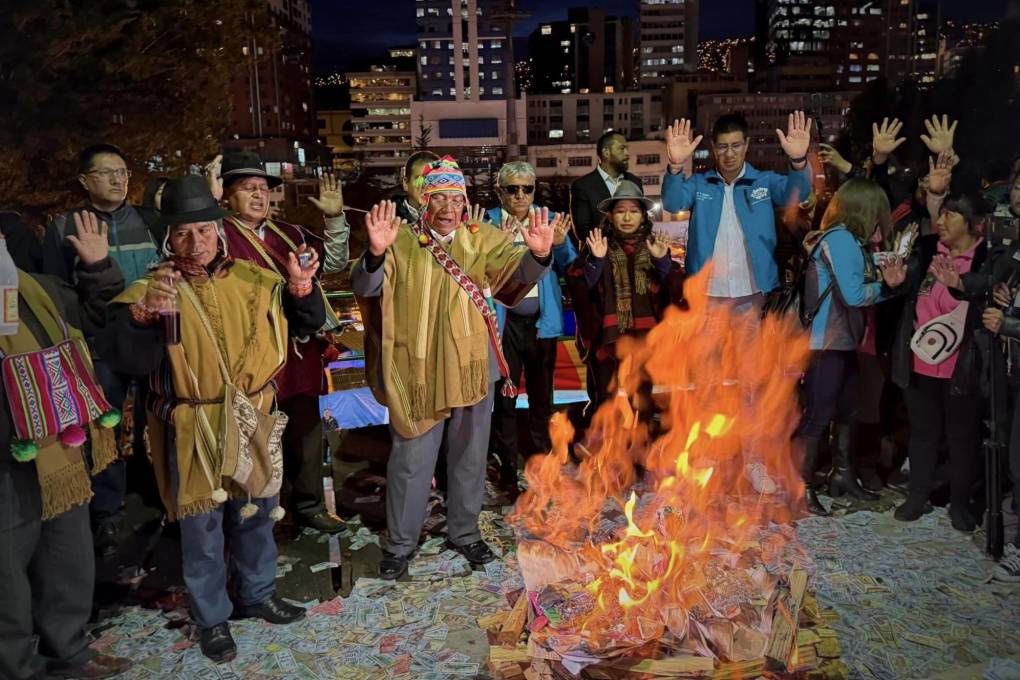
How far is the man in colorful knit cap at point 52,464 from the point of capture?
3.85 m

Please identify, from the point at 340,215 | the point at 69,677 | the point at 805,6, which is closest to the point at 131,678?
the point at 69,677

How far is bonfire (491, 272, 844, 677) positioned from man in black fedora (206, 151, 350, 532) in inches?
62.7

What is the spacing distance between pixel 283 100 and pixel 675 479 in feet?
370

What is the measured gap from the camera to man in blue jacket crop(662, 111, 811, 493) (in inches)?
251

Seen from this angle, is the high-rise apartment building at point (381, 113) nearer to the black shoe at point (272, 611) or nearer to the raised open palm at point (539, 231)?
the raised open palm at point (539, 231)

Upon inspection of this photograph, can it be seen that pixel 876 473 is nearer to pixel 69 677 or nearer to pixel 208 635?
pixel 208 635

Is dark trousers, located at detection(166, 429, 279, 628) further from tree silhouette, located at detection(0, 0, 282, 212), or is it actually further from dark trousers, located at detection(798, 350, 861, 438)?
tree silhouette, located at detection(0, 0, 282, 212)

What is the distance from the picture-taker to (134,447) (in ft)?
20.3

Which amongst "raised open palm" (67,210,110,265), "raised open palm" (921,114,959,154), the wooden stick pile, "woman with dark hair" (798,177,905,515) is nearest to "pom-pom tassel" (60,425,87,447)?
"raised open palm" (67,210,110,265)

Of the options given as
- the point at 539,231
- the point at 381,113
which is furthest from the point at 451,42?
the point at 539,231

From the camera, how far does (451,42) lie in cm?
10706

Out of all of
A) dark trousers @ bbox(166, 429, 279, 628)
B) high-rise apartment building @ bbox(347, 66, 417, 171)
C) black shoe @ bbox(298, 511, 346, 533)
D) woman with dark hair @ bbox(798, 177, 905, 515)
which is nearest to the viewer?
dark trousers @ bbox(166, 429, 279, 628)

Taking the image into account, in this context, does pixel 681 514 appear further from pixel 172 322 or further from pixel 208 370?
pixel 172 322

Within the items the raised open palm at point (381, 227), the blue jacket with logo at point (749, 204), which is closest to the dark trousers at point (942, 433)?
the blue jacket with logo at point (749, 204)
